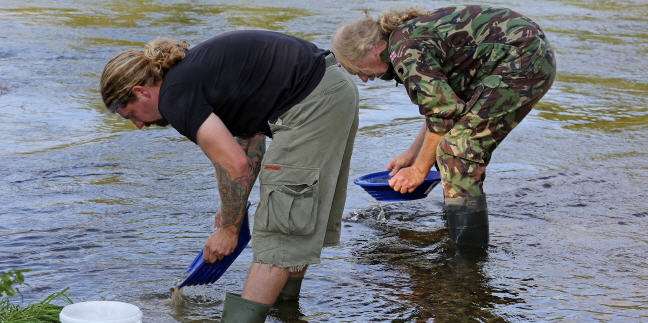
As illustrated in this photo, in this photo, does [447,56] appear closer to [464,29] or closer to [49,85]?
[464,29]

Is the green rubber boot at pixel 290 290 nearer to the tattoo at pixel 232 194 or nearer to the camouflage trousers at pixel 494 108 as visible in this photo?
the tattoo at pixel 232 194

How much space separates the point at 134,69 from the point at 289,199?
0.78 metres

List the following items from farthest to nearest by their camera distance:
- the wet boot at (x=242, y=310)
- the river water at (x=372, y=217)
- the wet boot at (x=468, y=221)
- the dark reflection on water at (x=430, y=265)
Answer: the wet boot at (x=468, y=221), the river water at (x=372, y=217), the dark reflection on water at (x=430, y=265), the wet boot at (x=242, y=310)

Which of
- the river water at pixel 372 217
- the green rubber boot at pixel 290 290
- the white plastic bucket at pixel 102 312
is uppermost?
the white plastic bucket at pixel 102 312

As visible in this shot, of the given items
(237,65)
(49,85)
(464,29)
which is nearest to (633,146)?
(464,29)

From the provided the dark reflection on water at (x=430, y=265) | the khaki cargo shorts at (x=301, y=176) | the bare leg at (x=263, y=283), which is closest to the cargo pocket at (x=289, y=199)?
the khaki cargo shorts at (x=301, y=176)

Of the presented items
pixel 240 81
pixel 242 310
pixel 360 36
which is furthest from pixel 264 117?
pixel 360 36

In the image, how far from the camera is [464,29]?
13.8 feet

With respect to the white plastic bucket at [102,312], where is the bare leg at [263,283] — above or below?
below

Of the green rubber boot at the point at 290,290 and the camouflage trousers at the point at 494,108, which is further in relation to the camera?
the camouflage trousers at the point at 494,108

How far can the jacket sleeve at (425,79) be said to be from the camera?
13.2 ft

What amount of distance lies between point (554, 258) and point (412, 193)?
33.6 inches

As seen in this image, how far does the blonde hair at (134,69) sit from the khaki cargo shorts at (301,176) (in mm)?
489

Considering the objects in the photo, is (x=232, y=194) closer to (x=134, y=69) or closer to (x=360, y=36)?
(x=134, y=69)
